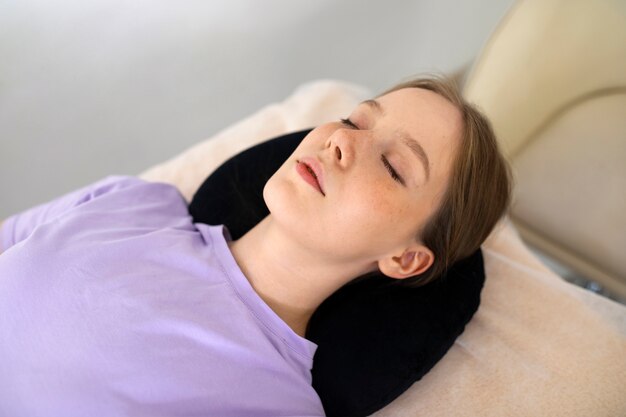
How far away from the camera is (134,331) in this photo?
2.46 feet

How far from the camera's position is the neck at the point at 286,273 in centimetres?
87

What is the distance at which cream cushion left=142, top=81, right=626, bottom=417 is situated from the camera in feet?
2.88

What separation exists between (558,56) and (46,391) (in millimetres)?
1166

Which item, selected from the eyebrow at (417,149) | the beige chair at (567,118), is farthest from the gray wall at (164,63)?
the eyebrow at (417,149)

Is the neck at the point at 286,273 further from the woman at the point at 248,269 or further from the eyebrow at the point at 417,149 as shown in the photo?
the eyebrow at the point at 417,149

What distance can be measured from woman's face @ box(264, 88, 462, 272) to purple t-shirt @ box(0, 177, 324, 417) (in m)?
0.19

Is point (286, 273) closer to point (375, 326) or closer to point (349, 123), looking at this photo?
point (375, 326)

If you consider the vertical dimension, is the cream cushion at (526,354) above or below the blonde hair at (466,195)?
below

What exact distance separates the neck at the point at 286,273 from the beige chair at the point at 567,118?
1.83 feet

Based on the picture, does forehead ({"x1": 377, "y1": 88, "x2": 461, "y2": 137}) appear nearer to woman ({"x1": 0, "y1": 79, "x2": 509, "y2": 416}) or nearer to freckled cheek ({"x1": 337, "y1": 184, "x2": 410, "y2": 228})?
woman ({"x1": 0, "y1": 79, "x2": 509, "y2": 416})

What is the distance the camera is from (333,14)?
171 centimetres


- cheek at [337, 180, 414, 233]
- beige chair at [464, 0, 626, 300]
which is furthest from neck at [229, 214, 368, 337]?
beige chair at [464, 0, 626, 300]

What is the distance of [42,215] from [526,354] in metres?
1.02

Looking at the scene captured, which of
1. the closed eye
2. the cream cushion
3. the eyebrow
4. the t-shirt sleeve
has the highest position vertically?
the closed eye
